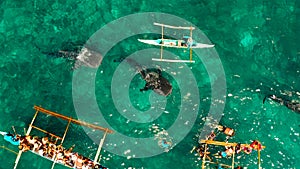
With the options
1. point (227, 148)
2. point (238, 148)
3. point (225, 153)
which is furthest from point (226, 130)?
point (225, 153)

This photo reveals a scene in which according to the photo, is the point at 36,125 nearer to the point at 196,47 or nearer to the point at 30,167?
the point at 30,167

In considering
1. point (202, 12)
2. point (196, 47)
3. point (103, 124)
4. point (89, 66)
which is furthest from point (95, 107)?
point (202, 12)

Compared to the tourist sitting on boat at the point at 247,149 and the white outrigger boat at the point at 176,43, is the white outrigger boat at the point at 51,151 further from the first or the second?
the tourist sitting on boat at the point at 247,149

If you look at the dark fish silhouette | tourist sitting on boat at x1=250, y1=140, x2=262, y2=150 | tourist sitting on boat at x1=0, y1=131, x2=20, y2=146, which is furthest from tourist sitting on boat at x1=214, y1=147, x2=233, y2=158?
tourist sitting on boat at x1=0, y1=131, x2=20, y2=146

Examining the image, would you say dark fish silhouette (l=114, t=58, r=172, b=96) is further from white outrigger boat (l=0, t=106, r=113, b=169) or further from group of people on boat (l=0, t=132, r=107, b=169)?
group of people on boat (l=0, t=132, r=107, b=169)

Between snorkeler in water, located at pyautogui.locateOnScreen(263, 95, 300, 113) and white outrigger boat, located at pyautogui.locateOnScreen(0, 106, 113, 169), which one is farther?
snorkeler in water, located at pyautogui.locateOnScreen(263, 95, 300, 113)
